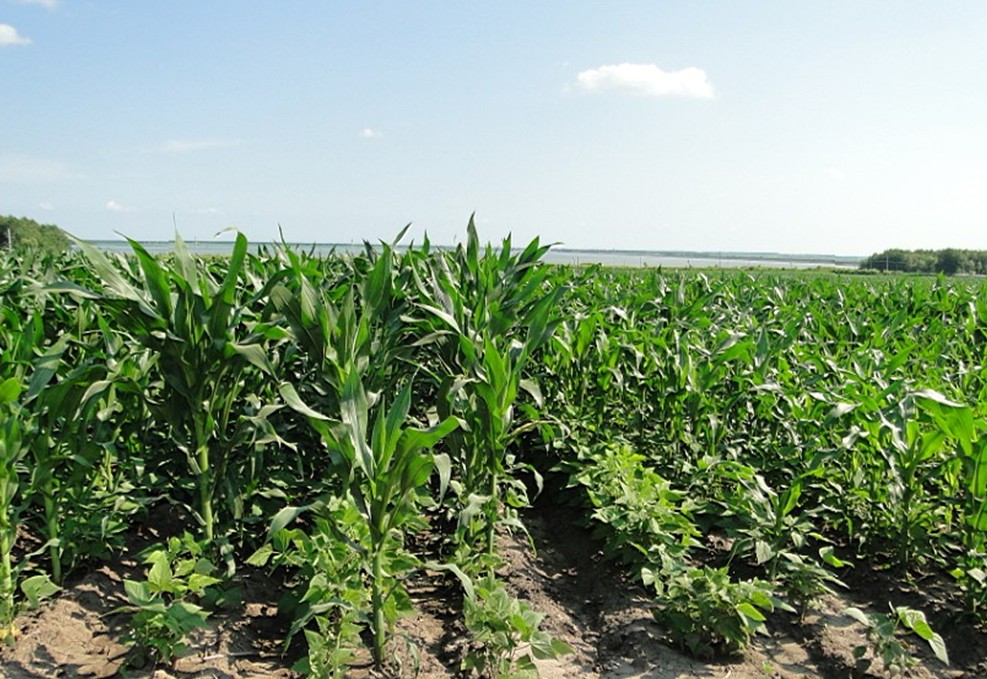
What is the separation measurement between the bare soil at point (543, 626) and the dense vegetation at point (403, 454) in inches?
4.1

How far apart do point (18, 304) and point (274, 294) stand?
212 centimetres

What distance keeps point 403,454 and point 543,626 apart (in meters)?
1.24

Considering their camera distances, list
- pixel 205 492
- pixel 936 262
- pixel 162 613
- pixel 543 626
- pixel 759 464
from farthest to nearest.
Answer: pixel 936 262, pixel 759 464, pixel 543 626, pixel 205 492, pixel 162 613

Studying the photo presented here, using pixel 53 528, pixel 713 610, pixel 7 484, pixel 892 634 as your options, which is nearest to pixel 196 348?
pixel 7 484

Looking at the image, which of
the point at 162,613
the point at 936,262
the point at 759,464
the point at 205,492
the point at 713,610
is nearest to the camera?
the point at 162,613

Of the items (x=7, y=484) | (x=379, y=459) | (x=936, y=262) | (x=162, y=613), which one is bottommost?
(x=162, y=613)

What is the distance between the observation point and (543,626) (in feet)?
9.91

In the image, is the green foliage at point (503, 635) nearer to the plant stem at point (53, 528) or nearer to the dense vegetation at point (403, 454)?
the dense vegetation at point (403, 454)

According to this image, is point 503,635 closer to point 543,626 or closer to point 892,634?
point 543,626

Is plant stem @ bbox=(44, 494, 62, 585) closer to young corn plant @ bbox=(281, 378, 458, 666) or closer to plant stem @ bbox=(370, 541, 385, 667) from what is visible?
young corn plant @ bbox=(281, 378, 458, 666)

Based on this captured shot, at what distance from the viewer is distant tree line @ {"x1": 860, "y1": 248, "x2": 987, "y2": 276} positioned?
56.7 meters

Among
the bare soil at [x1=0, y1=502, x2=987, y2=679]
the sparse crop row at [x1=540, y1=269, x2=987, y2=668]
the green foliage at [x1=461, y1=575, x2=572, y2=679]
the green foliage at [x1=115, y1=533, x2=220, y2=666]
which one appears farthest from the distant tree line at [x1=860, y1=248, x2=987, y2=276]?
the green foliage at [x1=115, y1=533, x2=220, y2=666]

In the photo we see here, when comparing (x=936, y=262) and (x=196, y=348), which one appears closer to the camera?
(x=196, y=348)

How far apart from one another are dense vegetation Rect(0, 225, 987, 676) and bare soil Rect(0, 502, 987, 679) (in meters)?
0.10
